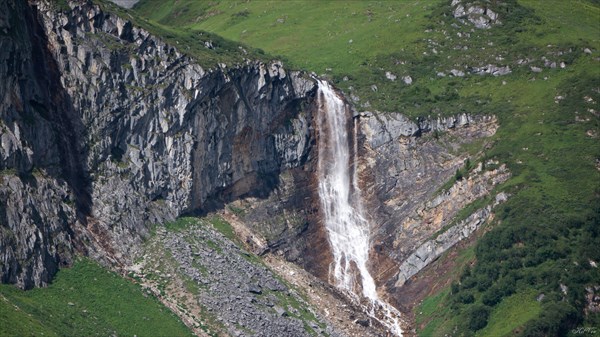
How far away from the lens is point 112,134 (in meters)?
121

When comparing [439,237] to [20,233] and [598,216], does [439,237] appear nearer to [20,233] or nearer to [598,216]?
[598,216]

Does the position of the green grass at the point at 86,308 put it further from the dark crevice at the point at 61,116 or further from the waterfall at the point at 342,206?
the waterfall at the point at 342,206

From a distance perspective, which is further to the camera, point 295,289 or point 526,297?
point 295,289

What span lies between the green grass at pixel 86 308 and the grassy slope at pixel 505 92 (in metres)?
25.6

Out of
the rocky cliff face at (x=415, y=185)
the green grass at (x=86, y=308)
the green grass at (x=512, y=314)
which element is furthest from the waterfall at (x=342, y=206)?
the green grass at (x=86, y=308)

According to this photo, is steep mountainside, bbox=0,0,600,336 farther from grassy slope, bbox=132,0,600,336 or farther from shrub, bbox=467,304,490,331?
grassy slope, bbox=132,0,600,336

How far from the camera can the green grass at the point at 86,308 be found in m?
99.0

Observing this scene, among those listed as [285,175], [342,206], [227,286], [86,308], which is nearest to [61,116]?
[86,308]

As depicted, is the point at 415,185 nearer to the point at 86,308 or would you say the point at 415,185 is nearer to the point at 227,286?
the point at 227,286

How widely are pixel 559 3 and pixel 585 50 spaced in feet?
75.6

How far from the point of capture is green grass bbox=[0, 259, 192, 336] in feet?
325

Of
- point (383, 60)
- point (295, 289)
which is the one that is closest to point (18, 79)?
point (295, 289)

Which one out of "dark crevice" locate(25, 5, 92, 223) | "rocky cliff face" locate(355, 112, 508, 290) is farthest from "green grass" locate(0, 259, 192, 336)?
"rocky cliff face" locate(355, 112, 508, 290)

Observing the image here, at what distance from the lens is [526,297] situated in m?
115
